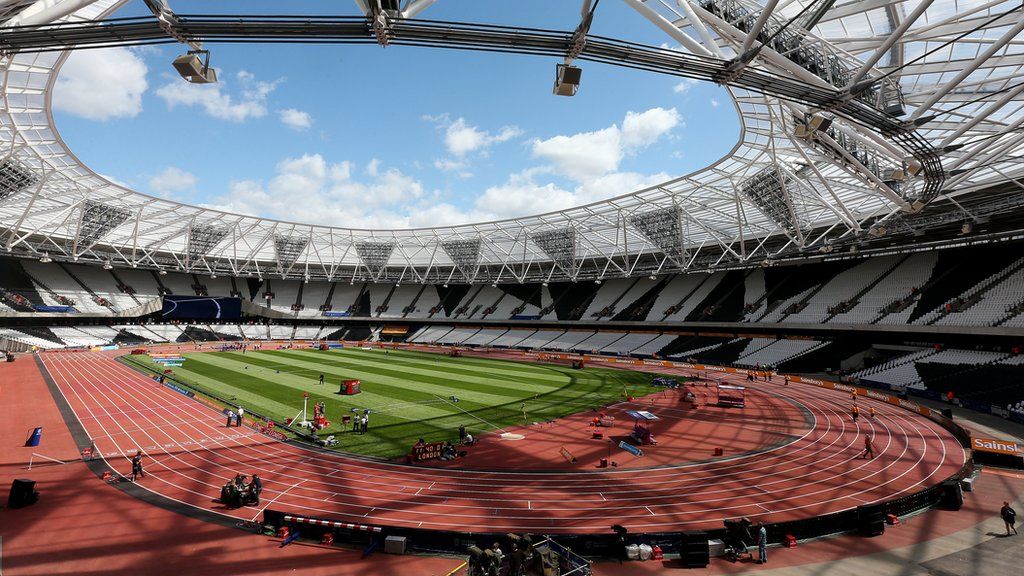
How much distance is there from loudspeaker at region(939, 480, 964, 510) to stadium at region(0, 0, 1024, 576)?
0.16ft

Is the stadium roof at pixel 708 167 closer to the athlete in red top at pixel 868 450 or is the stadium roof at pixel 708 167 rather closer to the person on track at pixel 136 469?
the athlete in red top at pixel 868 450

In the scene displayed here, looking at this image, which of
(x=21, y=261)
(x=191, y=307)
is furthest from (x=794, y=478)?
(x=21, y=261)

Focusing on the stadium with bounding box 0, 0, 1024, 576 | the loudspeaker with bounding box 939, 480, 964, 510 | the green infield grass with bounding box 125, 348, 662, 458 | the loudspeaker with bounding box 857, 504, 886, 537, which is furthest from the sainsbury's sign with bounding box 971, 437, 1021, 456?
the green infield grass with bounding box 125, 348, 662, 458

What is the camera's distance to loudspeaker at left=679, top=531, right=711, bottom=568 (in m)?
11.4

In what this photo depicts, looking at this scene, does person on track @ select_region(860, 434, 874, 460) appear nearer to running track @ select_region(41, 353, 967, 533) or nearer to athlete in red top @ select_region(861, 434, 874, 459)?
athlete in red top @ select_region(861, 434, 874, 459)

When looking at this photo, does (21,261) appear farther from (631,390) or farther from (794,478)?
Answer: (794,478)

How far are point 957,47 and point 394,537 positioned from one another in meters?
27.2

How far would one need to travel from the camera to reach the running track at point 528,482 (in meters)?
14.1

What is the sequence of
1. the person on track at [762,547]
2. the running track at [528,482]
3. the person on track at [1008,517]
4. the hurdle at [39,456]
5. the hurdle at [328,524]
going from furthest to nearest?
the hurdle at [39,456] → the running track at [528,482] → the person on track at [1008,517] → the hurdle at [328,524] → the person on track at [762,547]

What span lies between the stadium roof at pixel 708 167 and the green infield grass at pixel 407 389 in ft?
55.3

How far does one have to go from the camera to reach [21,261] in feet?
196

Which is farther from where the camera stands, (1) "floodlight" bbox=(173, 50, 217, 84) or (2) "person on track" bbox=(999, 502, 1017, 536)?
(2) "person on track" bbox=(999, 502, 1017, 536)

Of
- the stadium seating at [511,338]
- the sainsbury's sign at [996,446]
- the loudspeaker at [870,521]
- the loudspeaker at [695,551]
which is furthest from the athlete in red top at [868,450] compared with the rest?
the stadium seating at [511,338]

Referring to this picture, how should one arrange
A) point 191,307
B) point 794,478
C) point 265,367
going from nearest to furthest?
point 794,478, point 265,367, point 191,307
